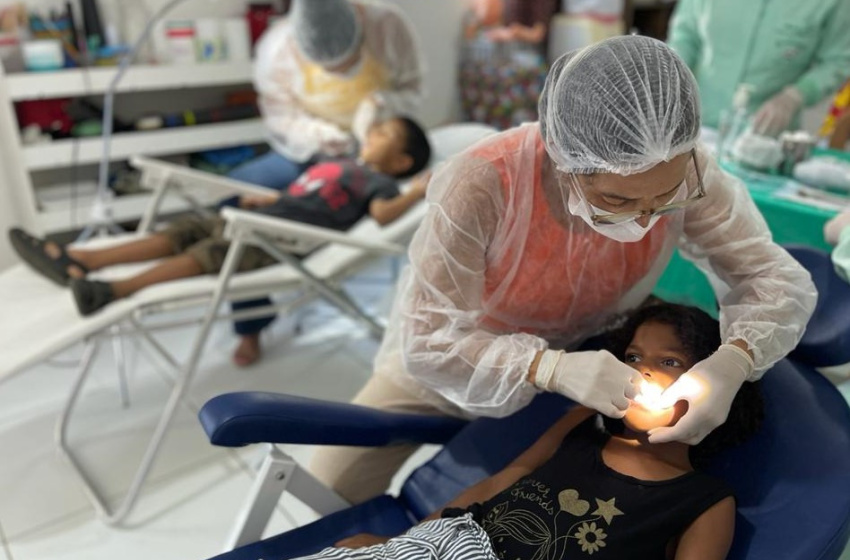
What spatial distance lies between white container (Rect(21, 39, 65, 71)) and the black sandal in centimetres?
95

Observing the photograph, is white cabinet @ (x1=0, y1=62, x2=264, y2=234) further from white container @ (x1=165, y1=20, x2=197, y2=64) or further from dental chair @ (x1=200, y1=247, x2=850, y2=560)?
dental chair @ (x1=200, y1=247, x2=850, y2=560)

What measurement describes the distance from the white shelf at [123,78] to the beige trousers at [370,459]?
2.00 m

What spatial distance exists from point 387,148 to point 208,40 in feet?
4.00

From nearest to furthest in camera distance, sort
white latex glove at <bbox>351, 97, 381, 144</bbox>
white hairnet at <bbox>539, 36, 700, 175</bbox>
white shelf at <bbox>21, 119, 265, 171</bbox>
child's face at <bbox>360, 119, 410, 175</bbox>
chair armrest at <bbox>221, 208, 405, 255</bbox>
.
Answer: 1. white hairnet at <bbox>539, 36, 700, 175</bbox>
2. chair armrest at <bbox>221, 208, 405, 255</bbox>
3. child's face at <bbox>360, 119, 410, 175</bbox>
4. white latex glove at <bbox>351, 97, 381, 144</bbox>
5. white shelf at <bbox>21, 119, 265, 171</bbox>

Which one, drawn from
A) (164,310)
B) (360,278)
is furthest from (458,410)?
(360,278)

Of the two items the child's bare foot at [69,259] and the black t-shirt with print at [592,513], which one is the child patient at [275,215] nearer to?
the child's bare foot at [69,259]

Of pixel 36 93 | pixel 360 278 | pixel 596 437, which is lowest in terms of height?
pixel 360 278

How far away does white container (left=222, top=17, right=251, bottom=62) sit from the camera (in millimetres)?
2943

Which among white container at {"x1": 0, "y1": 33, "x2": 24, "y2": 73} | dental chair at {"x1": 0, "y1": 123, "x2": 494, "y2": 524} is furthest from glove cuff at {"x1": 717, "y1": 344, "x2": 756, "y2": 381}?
white container at {"x1": 0, "y1": 33, "x2": 24, "y2": 73}

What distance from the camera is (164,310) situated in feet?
5.61

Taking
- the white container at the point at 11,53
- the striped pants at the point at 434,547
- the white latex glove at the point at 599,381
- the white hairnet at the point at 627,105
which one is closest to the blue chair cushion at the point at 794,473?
the white latex glove at the point at 599,381

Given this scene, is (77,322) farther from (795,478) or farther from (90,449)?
(795,478)

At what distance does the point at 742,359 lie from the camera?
1.01 m

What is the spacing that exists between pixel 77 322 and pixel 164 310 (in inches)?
8.1
